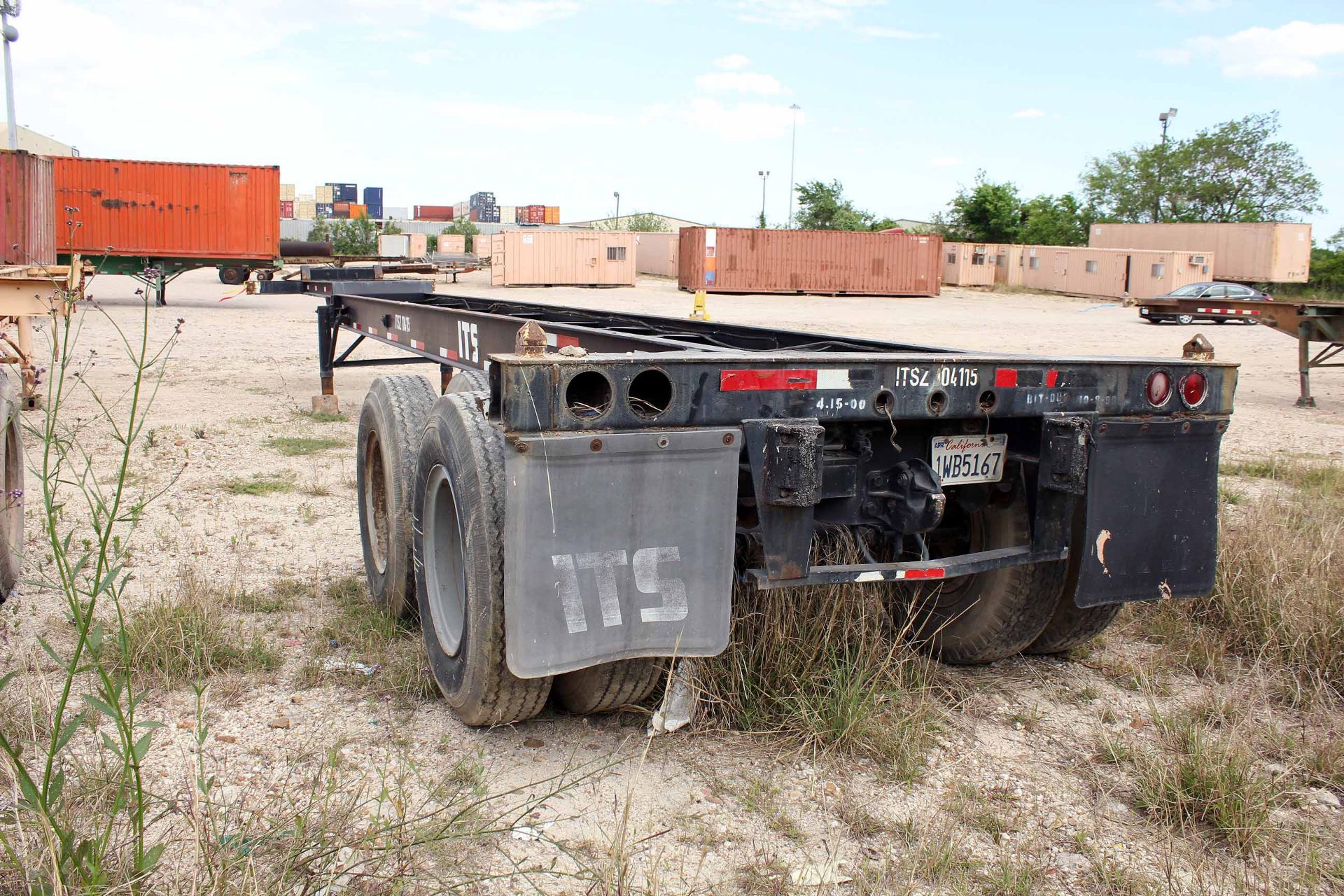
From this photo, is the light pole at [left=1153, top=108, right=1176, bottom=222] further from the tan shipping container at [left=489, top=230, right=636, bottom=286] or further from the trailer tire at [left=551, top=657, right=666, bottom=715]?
the trailer tire at [left=551, top=657, right=666, bottom=715]

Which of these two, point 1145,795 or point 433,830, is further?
point 1145,795

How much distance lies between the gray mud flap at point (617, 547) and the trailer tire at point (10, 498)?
82.7 inches

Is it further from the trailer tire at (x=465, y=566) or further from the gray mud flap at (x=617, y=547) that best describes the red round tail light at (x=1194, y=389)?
the trailer tire at (x=465, y=566)

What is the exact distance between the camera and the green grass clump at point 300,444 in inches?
322

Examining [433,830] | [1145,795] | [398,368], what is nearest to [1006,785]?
[1145,795]

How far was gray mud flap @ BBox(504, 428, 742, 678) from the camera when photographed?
2.72 metres

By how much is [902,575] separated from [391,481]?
2071 millimetres

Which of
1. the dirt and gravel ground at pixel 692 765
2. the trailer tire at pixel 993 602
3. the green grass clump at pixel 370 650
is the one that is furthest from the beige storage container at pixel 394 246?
the trailer tire at pixel 993 602

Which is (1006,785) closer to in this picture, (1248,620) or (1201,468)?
(1201,468)

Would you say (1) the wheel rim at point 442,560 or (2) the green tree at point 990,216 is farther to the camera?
(2) the green tree at point 990,216

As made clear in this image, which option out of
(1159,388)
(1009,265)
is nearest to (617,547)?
(1159,388)

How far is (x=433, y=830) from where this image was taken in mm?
2547

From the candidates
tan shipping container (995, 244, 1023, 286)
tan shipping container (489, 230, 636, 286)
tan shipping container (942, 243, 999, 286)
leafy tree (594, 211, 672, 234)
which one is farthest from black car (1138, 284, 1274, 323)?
leafy tree (594, 211, 672, 234)

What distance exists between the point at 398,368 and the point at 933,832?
13.3 metres
